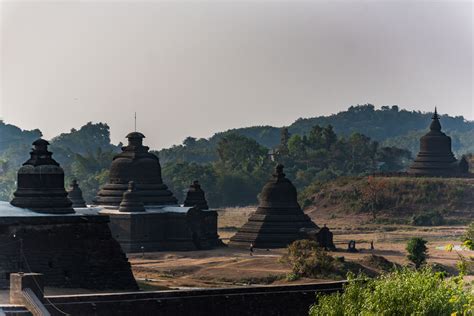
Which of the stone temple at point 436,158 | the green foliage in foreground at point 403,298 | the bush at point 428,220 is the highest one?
the stone temple at point 436,158

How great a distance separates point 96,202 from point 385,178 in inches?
1434

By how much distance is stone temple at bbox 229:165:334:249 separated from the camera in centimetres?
7800

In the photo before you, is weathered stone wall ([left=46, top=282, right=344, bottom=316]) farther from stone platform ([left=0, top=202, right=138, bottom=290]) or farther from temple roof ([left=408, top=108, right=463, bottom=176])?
temple roof ([left=408, top=108, right=463, bottom=176])

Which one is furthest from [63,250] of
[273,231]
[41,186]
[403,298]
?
[273,231]

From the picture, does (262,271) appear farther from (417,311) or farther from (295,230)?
(417,311)

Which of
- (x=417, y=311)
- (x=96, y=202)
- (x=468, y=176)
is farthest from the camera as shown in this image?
(x=468, y=176)

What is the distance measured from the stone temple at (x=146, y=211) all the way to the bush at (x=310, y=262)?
1426cm

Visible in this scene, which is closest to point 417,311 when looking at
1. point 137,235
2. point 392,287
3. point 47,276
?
point 392,287

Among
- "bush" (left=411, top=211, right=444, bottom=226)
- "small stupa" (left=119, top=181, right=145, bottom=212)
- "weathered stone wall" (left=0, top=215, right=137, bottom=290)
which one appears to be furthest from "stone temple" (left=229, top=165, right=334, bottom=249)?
"weathered stone wall" (left=0, top=215, right=137, bottom=290)

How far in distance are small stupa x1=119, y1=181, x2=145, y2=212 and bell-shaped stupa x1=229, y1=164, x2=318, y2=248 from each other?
6537 millimetres

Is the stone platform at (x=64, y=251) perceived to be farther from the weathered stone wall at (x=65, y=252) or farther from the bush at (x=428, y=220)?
the bush at (x=428, y=220)

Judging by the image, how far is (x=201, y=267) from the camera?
66.8m

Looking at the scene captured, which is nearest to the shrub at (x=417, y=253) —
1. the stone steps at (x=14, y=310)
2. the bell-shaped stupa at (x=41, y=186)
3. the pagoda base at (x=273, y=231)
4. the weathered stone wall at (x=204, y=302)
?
the pagoda base at (x=273, y=231)

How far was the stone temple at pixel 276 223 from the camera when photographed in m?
78.0
